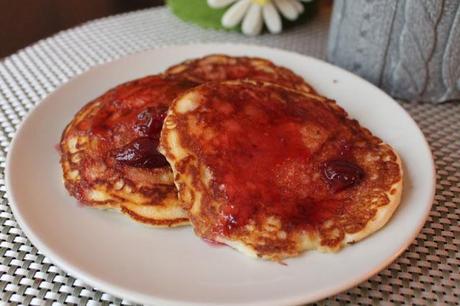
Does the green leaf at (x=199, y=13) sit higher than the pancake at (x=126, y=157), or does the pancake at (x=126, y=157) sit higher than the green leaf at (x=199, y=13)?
the pancake at (x=126, y=157)

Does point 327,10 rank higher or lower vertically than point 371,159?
lower

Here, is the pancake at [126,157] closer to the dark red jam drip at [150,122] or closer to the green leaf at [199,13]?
the dark red jam drip at [150,122]

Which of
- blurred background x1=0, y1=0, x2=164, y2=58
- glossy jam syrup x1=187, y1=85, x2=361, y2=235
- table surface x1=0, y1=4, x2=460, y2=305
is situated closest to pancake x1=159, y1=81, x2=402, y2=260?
glossy jam syrup x1=187, y1=85, x2=361, y2=235

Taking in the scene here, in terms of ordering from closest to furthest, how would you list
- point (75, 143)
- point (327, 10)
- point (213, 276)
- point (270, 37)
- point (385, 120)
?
point (213, 276)
point (75, 143)
point (385, 120)
point (270, 37)
point (327, 10)

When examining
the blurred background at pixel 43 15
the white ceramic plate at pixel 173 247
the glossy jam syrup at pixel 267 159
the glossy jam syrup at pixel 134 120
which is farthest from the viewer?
the blurred background at pixel 43 15

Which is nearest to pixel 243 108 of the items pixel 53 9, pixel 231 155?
pixel 231 155

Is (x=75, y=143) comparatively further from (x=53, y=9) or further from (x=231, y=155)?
(x=53, y=9)

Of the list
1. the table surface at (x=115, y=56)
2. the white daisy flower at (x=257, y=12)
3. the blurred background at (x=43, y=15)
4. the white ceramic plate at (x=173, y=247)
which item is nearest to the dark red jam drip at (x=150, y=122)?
the white ceramic plate at (x=173, y=247)
